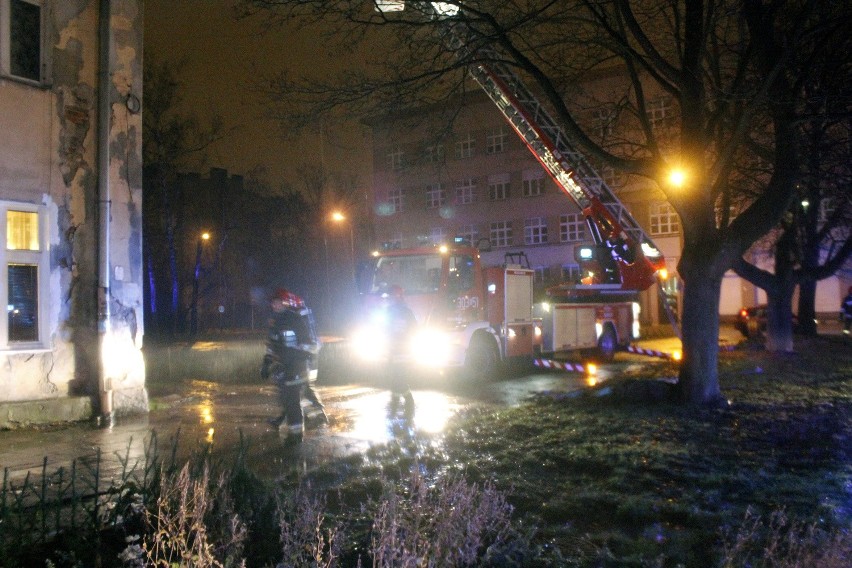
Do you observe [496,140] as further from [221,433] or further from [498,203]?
[221,433]

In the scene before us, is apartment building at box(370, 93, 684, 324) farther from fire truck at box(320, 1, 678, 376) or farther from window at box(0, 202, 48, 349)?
window at box(0, 202, 48, 349)

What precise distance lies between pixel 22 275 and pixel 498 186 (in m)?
40.5

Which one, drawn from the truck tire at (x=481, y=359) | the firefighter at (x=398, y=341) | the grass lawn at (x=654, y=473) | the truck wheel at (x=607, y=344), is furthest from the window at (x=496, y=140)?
the grass lawn at (x=654, y=473)

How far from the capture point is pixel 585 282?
66.6 feet

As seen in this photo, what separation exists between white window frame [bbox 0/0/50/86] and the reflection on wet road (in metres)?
4.79

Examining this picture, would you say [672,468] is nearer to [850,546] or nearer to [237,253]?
[850,546]

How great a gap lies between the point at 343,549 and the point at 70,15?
29.3 feet

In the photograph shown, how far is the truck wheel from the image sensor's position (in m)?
19.8

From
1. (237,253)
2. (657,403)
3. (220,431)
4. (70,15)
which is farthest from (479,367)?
(237,253)

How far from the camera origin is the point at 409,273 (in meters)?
15.0

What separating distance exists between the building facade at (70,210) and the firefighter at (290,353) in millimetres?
2708

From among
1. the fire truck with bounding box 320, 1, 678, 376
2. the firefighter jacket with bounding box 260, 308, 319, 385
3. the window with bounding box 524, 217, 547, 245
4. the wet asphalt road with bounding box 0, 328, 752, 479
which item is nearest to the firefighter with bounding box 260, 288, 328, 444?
the firefighter jacket with bounding box 260, 308, 319, 385

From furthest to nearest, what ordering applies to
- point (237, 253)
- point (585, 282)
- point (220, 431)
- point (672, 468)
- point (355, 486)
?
point (237, 253), point (585, 282), point (220, 431), point (672, 468), point (355, 486)

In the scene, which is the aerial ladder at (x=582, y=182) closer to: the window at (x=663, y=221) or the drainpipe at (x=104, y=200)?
the drainpipe at (x=104, y=200)
